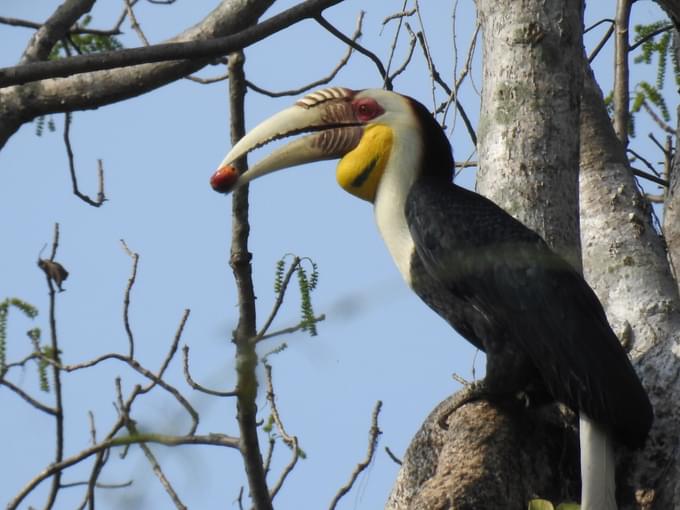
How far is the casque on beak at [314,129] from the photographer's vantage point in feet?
14.3

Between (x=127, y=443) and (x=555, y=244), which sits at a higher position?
(x=555, y=244)

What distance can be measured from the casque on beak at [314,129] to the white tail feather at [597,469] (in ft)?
5.35

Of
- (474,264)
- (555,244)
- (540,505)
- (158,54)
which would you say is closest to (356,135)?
(555,244)

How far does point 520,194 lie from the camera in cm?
383

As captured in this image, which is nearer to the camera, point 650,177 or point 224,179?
point 224,179

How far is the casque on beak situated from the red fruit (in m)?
0.47

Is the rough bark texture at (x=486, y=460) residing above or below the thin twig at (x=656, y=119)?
below

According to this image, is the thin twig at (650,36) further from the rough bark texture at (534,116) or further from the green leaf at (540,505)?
the green leaf at (540,505)

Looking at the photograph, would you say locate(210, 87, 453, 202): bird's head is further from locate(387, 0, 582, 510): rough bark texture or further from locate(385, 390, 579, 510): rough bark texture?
locate(385, 390, 579, 510): rough bark texture

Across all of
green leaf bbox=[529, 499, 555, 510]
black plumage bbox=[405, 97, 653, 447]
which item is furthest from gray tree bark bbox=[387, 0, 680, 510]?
green leaf bbox=[529, 499, 555, 510]

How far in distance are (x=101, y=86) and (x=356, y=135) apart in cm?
119

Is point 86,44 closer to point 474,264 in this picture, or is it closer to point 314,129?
point 314,129

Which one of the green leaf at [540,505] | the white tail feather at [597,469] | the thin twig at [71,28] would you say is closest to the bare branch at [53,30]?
the thin twig at [71,28]

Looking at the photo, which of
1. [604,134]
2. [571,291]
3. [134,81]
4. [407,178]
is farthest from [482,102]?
[134,81]
